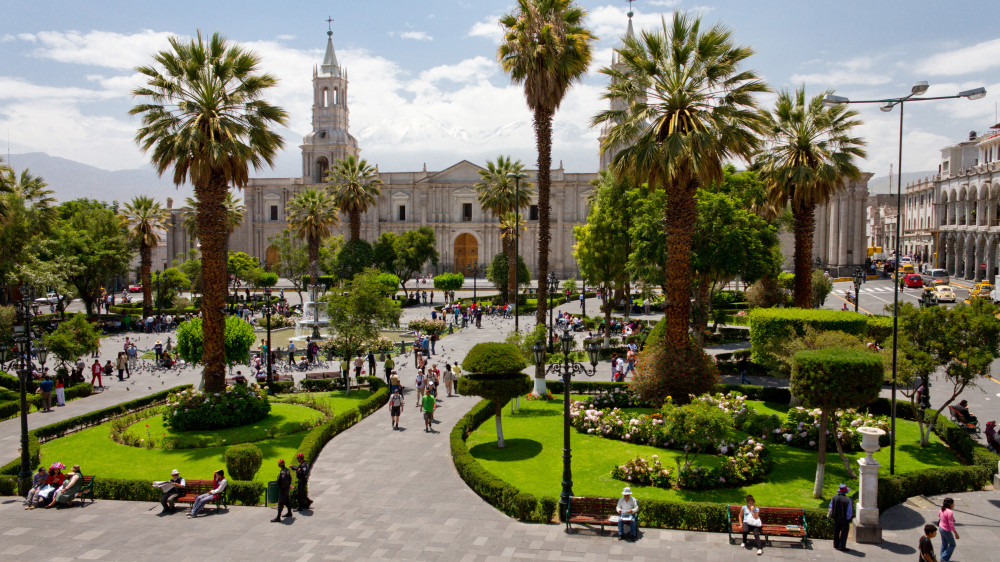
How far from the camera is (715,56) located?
16859mm

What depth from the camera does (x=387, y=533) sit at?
11.0 m

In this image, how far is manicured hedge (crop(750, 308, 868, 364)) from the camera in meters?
20.3

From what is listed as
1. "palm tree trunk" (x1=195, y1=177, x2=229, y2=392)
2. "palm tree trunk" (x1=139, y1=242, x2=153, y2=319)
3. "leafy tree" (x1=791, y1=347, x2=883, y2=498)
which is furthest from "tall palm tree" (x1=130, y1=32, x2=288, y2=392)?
"palm tree trunk" (x1=139, y1=242, x2=153, y2=319)

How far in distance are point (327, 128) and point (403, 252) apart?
2769cm

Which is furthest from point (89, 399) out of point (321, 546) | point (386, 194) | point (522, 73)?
point (386, 194)

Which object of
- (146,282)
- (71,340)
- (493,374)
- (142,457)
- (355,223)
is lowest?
(142,457)

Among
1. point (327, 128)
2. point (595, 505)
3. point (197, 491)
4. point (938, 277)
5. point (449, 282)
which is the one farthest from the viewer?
point (327, 128)

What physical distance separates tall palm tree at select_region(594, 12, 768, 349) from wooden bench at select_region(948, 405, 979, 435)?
649 cm

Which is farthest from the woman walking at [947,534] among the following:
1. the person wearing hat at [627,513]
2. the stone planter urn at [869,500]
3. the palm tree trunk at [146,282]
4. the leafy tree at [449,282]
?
the leafy tree at [449,282]

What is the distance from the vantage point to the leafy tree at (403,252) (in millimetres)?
50594

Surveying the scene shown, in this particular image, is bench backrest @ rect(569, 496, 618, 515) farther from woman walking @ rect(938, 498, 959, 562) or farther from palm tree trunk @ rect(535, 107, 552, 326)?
palm tree trunk @ rect(535, 107, 552, 326)

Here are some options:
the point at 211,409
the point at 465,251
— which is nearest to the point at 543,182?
the point at 211,409

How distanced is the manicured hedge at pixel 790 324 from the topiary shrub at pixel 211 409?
14.2 metres

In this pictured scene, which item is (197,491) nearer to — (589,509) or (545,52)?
(589,509)
